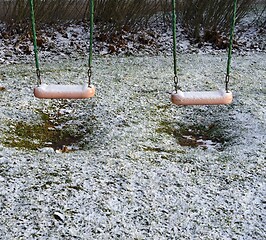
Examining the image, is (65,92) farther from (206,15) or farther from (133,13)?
(206,15)

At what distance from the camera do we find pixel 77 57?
698cm

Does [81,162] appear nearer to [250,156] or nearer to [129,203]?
[129,203]

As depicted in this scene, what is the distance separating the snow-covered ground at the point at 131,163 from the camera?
9.51 feet

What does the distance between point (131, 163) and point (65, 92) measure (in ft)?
2.93

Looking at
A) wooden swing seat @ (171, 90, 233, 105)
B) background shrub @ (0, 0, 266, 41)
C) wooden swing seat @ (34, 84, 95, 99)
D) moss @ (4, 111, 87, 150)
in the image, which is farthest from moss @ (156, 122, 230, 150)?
background shrub @ (0, 0, 266, 41)

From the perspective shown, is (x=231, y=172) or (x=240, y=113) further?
(x=240, y=113)

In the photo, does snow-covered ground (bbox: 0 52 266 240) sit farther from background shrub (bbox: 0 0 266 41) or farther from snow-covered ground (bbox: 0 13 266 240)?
background shrub (bbox: 0 0 266 41)

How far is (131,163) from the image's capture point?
356 cm

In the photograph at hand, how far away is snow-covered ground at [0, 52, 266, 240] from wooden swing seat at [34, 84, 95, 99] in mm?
637

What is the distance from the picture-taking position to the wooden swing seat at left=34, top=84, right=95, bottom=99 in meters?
2.95

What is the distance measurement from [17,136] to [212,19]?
196 inches

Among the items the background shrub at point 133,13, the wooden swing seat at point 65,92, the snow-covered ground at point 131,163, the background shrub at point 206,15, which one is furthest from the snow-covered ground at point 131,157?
the background shrub at point 206,15

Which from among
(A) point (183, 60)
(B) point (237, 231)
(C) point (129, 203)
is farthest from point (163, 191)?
(A) point (183, 60)

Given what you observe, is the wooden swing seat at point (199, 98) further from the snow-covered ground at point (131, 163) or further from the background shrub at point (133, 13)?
the background shrub at point (133, 13)
